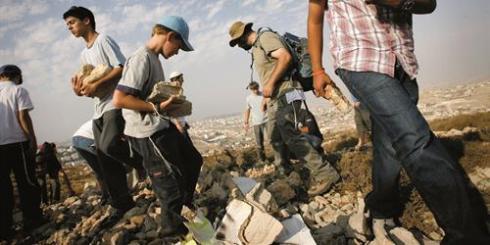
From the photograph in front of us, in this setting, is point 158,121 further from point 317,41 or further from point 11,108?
point 11,108

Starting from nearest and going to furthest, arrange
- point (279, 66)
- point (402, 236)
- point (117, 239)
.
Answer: point (402, 236)
point (117, 239)
point (279, 66)

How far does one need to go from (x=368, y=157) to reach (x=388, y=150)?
8.53 ft

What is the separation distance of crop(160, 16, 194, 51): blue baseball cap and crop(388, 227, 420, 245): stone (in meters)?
2.26

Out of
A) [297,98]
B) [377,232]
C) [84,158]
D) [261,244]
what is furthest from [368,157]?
[84,158]

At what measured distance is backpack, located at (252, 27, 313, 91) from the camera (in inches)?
162

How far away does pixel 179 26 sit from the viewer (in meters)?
3.17

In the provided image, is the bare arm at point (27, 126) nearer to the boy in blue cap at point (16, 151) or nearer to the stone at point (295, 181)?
the boy in blue cap at point (16, 151)

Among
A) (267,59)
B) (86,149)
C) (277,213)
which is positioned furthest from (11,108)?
(277,213)

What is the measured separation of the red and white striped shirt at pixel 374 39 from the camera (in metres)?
2.07

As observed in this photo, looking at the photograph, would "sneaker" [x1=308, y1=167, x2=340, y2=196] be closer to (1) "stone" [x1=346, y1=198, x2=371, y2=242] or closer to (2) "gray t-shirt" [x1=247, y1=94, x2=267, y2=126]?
(1) "stone" [x1=346, y1=198, x2=371, y2=242]

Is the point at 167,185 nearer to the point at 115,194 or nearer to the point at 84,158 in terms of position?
the point at 115,194

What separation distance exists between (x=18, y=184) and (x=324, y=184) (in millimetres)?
3985

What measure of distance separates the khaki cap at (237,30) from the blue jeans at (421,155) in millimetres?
2565

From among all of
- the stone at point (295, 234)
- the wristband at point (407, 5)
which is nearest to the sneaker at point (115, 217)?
the stone at point (295, 234)
